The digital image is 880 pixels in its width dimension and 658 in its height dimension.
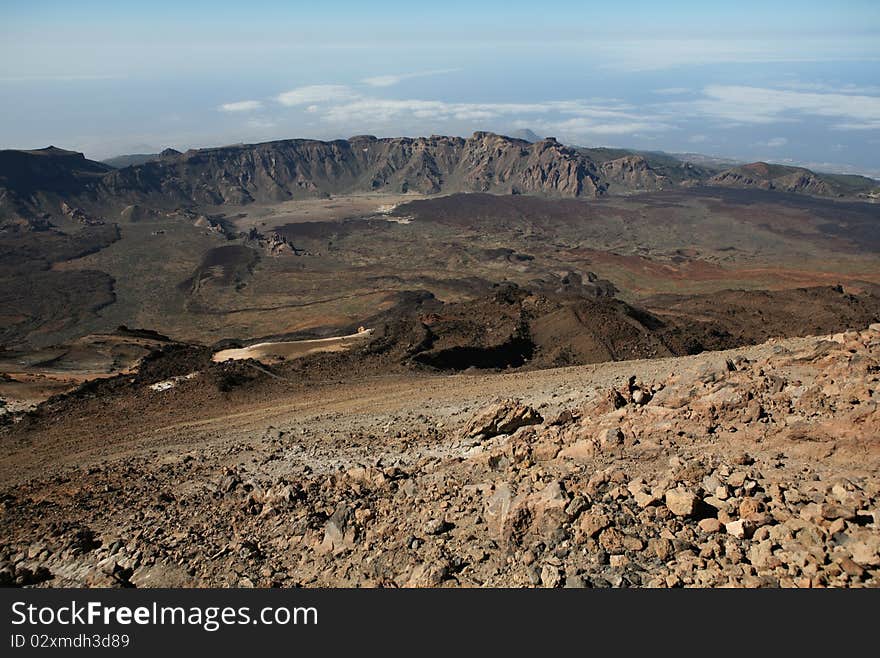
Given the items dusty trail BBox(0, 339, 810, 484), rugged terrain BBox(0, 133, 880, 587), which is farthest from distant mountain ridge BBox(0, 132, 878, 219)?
dusty trail BBox(0, 339, 810, 484)

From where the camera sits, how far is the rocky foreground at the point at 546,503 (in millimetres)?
6473

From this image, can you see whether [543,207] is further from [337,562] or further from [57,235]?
[337,562]

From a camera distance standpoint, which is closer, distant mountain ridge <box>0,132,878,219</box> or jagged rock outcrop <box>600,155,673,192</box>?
distant mountain ridge <box>0,132,878,219</box>

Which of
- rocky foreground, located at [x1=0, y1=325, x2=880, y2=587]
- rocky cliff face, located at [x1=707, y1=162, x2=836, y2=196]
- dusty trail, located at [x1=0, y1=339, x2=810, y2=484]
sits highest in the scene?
rocky cliff face, located at [x1=707, y1=162, x2=836, y2=196]

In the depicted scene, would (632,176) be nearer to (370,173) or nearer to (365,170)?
(370,173)

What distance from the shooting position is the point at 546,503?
7504 millimetres

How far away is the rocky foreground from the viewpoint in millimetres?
6473

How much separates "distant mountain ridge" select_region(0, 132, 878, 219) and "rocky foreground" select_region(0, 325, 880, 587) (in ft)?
386

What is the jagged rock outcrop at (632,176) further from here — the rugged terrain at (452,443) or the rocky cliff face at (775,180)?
the rugged terrain at (452,443)

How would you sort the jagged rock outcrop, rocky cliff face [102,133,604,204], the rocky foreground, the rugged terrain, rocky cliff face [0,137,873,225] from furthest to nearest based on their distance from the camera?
the jagged rock outcrop, rocky cliff face [102,133,604,204], rocky cliff face [0,137,873,225], the rugged terrain, the rocky foreground

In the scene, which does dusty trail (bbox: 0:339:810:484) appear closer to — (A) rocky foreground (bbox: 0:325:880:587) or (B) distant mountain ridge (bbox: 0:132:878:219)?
(A) rocky foreground (bbox: 0:325:880:587)

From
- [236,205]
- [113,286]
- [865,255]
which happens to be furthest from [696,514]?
[236,205]

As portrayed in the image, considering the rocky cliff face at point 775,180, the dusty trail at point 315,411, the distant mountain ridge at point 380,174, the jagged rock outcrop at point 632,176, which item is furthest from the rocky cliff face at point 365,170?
the dusty trail at point 315,411

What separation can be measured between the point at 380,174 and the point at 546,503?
145504 mm
